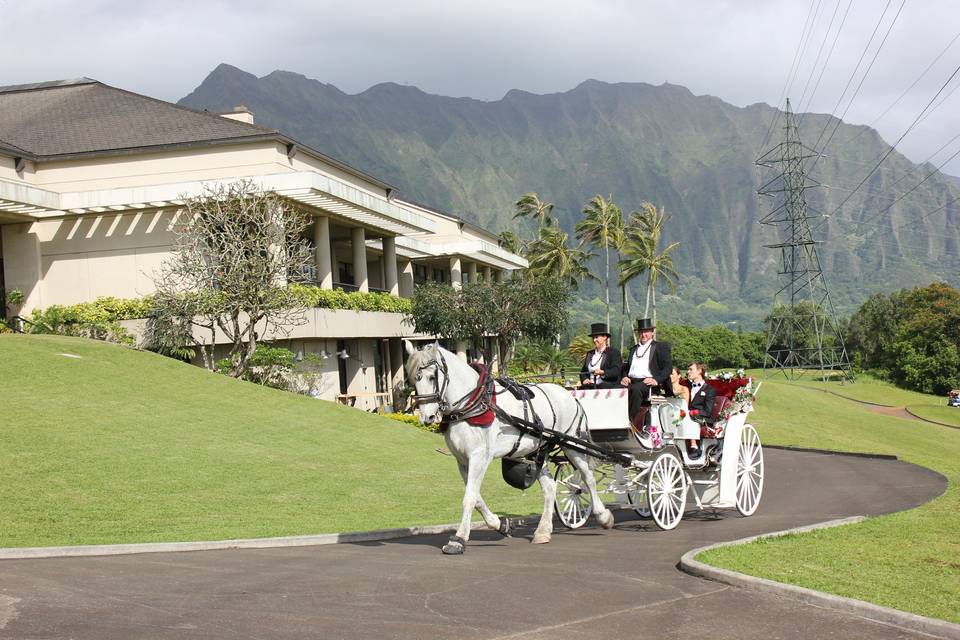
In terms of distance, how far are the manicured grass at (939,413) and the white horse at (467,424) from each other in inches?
1990

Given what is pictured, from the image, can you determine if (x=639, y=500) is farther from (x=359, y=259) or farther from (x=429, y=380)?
(x=359, y=259)

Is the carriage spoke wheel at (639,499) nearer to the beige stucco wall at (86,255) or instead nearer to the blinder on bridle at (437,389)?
the blinder on bridle at (437,389)

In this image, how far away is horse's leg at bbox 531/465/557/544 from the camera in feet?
38.9

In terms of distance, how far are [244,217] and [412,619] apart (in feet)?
96.7

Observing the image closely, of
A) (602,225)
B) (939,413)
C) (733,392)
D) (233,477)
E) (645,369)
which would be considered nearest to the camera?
(645,369)

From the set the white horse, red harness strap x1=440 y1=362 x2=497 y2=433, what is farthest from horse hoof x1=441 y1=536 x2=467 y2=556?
red harness strap x1=440 y1=362 x2=497 y2=433

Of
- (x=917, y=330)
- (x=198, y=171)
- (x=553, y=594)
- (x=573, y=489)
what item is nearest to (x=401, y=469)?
(x=573, y=489)

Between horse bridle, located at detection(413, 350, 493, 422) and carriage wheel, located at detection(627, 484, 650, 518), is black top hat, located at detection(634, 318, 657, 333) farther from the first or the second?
horse bridle, located at detection(413, 350, 493, 422)

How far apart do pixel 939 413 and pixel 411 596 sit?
6175 cm

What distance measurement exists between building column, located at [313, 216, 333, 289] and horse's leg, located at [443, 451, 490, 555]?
29773 millimetres

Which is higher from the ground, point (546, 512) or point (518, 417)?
point (518, 417)

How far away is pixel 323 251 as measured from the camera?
1599 inches

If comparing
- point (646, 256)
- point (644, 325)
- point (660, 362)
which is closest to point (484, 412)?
point (660, 362)

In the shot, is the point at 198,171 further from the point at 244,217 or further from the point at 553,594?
the point at 553,594
